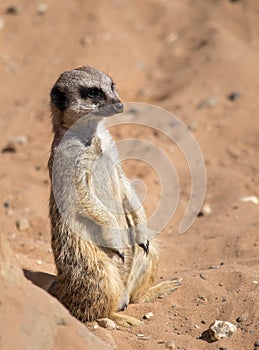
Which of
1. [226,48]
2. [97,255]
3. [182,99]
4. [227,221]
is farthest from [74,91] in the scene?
[226,48]

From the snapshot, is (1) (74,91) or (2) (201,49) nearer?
(1) (74,91)

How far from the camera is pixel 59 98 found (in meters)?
4.12

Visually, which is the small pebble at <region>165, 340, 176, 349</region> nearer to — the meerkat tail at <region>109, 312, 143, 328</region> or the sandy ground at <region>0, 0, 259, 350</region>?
the sandy ground at <region>0, 0, 259, 350</region>

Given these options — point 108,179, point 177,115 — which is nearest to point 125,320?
point 108,179

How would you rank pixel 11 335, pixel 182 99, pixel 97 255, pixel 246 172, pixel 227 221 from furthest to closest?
pixel 182 99 < pixel 246 172 < pixel 227 221 < pixel 97 255 < pixel 11 335

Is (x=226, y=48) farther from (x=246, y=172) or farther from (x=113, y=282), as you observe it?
(x=113, y=282)

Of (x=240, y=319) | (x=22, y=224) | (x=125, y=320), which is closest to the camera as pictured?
(x=240, y=319)

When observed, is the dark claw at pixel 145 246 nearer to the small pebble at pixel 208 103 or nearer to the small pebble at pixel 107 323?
the small pebble at pixel 107 323

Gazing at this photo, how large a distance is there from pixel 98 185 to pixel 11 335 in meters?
1.45

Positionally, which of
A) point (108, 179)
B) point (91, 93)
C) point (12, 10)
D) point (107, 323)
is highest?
point (91, 93)

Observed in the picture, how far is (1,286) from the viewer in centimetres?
285

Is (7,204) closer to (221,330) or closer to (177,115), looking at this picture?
(177,115)

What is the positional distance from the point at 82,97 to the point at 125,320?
1.36m

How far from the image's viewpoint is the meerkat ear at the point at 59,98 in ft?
13.4
